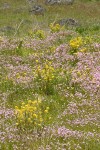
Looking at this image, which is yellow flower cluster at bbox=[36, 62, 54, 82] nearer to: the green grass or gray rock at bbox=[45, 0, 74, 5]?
the green grass

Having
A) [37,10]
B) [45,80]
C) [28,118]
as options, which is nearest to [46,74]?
[45,80]

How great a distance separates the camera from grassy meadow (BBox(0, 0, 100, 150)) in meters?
10.1

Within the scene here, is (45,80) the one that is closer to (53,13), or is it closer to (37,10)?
(37,10)

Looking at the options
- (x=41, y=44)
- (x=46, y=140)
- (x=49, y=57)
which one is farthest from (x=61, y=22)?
A: (x=46, y=140)

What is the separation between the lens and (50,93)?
13562 millimetres

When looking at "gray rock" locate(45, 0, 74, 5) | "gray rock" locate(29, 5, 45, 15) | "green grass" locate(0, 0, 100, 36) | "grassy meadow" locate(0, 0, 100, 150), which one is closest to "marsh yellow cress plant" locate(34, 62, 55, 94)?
"grassy meadow" locate(0, 0, 100, 150)

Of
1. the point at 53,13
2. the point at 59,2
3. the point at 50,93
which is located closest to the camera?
the point at 50,93

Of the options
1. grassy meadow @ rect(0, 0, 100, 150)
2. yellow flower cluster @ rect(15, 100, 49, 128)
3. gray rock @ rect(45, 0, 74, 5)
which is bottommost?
gray rock @ rect(45, 0, 74, 5)

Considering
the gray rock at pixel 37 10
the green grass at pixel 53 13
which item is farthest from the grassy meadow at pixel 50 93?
the gray rock at pixel 37 10

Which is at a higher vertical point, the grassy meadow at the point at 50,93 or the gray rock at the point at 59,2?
the grassy meadow at the point at 50,93

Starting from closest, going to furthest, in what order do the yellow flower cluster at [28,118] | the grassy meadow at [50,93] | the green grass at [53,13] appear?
1. the grassy meadow at [50,93]
2. the yellow flower cluster at [28,118]
3. the green grass at [53,13]

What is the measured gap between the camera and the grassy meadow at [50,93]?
10094mm

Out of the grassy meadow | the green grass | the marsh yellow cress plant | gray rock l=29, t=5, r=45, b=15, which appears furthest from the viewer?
gray rock l=29, t=5, r=45, b=15

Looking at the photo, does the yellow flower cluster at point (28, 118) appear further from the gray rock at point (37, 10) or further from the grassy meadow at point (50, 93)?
the gray rock at point (37, 10)
